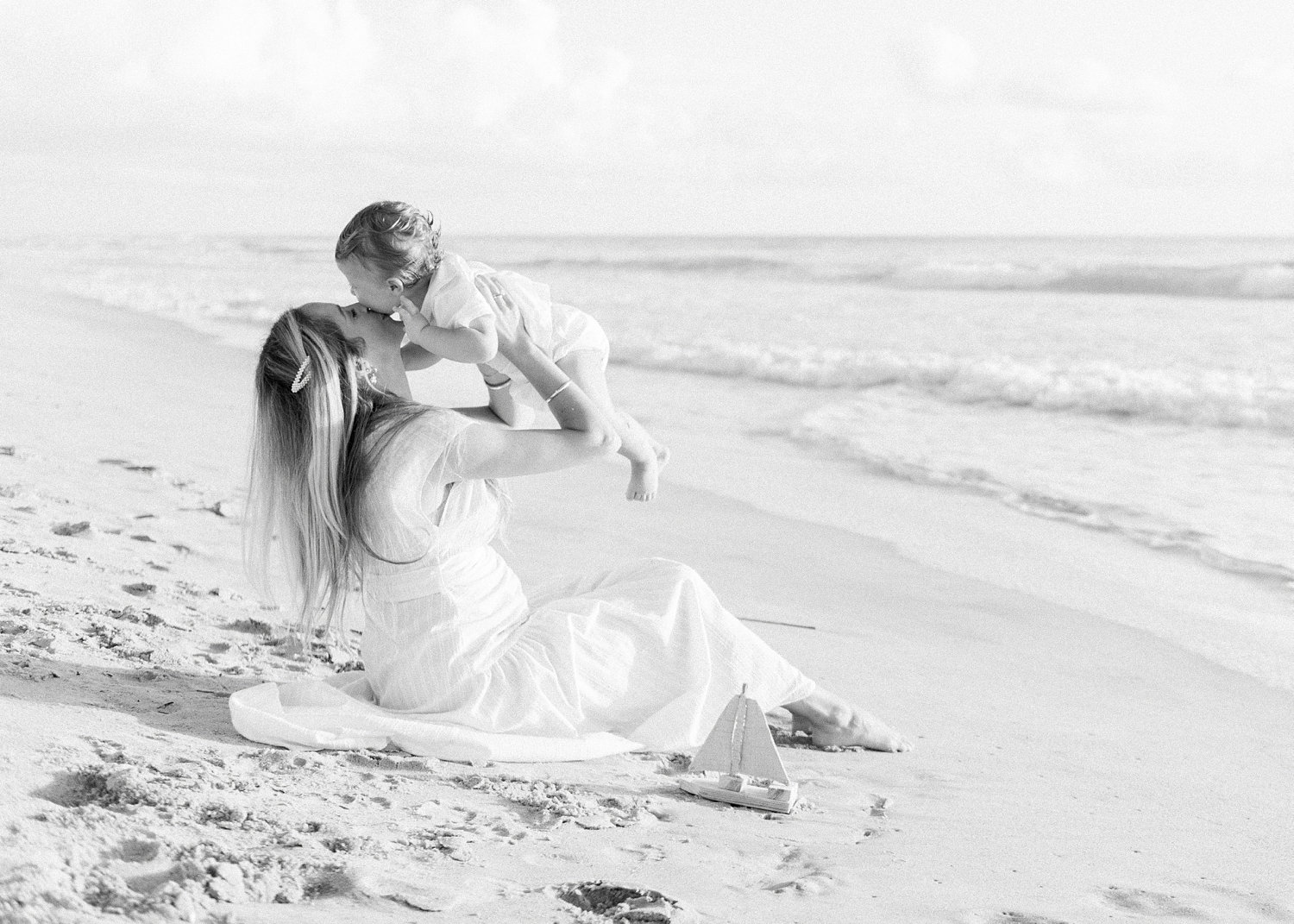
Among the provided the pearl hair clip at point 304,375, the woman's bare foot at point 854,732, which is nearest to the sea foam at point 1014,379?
the woman's bare foot at point 854,732

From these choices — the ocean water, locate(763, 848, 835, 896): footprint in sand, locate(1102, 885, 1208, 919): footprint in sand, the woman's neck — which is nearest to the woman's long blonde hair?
the woman's neck

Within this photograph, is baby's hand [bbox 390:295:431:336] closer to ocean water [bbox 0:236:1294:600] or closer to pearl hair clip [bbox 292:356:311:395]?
pearl hair clip [bbox 292:356:311:395]

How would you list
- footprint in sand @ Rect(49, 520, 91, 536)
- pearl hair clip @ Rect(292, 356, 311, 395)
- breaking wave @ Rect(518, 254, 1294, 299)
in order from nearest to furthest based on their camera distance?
pearl hair clip @ Rect(292, 356, 311, 395)
footprint in sand @ Rect(49, 520, 91, 536)
breaking wave @ Rect(518, 254, 1294, 299)

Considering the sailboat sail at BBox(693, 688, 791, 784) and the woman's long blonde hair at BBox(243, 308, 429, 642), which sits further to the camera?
the sailboat sail at BBox(693, 688, 791, 784)

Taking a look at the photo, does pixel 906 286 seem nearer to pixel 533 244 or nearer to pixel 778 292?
pixel 778 292

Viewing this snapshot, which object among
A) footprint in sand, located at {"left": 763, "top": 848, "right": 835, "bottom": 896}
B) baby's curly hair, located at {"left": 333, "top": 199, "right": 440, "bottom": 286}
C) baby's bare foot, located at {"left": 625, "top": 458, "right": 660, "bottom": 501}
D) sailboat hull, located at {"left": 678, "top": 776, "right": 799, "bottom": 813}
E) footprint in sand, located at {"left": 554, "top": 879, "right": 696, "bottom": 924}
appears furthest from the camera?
baby's bare foot, located at {"left": 625, "top": 458, "right": 660, "bottom": 501}

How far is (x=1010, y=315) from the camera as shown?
19453 mm

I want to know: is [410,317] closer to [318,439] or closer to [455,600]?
Result: [318,439]

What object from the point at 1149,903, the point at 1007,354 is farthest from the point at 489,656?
the point at 1007,354

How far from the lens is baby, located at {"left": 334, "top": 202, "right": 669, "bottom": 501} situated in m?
3.17

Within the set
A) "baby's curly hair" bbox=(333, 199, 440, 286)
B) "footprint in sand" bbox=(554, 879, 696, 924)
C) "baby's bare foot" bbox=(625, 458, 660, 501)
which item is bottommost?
"footprint in sand" bbox=(554, 879, 696, 924)

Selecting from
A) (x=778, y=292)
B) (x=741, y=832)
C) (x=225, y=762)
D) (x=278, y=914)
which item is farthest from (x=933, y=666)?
(x=778, y=292)

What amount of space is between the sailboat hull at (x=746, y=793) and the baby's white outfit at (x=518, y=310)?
1.20 metres

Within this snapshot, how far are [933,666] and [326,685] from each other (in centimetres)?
214
